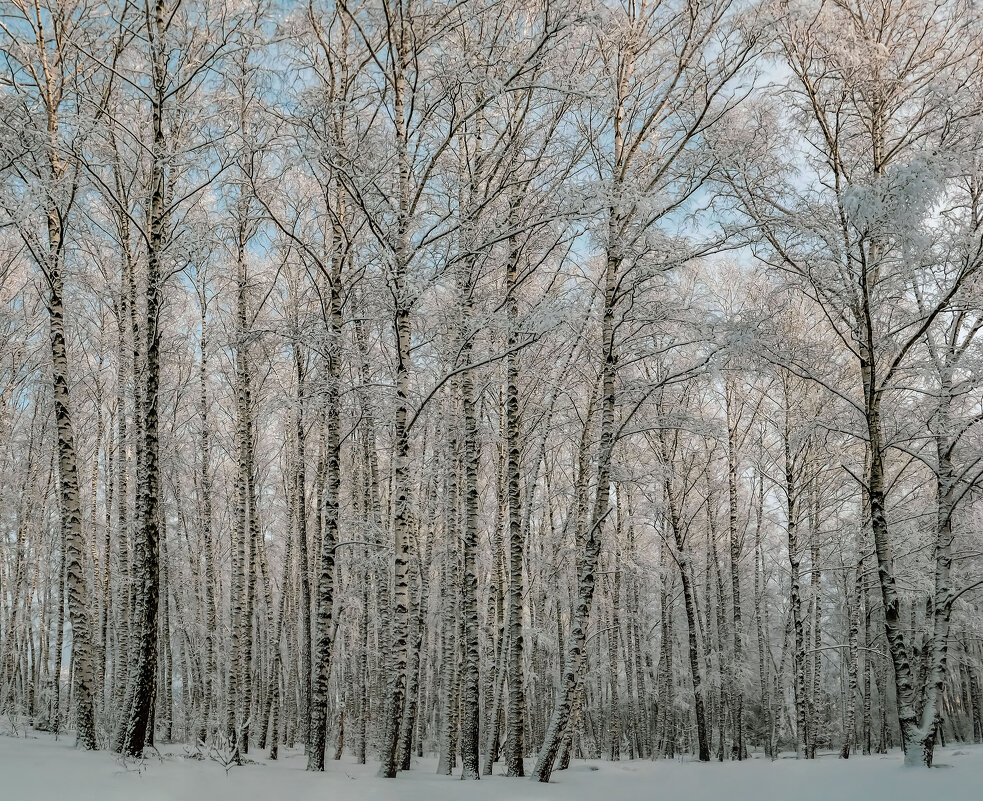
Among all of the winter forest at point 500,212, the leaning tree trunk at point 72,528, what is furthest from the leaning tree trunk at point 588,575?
the leaning tree trunk at point 72,528

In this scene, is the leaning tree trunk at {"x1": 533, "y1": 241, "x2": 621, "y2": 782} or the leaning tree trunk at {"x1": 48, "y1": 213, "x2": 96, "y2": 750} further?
the leaning tree trunk at {"x1": 533, "y1": 241, "x2": 621, "y2": 782}

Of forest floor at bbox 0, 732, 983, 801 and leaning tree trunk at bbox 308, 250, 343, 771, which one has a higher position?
leaning tree trunk at bbox 308, 250, 343, 771

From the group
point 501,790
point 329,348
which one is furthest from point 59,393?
point 501,790

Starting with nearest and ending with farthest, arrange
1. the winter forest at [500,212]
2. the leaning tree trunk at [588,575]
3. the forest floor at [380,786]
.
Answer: the forest floor at [380,786]
the winter forest at [500,212]
the leaning tree trunk at [588,575]

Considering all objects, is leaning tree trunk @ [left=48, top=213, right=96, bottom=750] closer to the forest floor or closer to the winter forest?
the winter forest

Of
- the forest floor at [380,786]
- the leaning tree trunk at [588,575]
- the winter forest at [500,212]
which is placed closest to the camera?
the forest floor at [380,786]

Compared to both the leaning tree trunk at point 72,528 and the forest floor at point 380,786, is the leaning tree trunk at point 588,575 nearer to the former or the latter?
the forest floor at point 380,786

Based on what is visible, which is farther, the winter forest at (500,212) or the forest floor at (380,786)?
the winter forest at (500,212)

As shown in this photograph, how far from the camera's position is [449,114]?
361 inches

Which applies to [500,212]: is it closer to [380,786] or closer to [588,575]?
[588,575]

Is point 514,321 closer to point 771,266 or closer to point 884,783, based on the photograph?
point 771,266

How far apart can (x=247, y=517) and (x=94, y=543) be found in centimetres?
714

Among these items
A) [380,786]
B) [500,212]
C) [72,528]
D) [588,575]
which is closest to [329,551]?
[380,786]

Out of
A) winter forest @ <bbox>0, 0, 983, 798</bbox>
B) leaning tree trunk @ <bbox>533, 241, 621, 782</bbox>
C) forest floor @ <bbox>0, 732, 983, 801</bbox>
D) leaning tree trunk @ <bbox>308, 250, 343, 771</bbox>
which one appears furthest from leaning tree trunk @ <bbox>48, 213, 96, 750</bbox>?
leaning tree trunk @ <bbox>533, 241, 621, 782</bbox>
